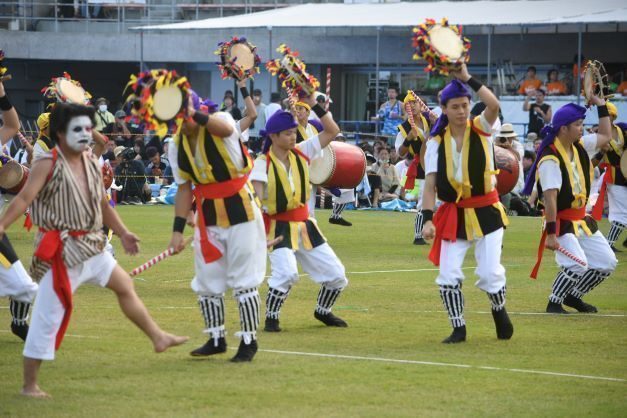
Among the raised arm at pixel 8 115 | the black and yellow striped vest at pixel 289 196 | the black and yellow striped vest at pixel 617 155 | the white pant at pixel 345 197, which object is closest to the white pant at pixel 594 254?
the black and yellow striped vest at pixel 289 196

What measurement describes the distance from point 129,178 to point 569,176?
62.8ft

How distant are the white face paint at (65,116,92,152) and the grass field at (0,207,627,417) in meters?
1.68

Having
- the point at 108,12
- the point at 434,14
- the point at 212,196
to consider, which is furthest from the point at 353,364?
the point at 108,12

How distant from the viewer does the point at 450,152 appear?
10750 millimetres

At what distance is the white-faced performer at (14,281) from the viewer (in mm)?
10352

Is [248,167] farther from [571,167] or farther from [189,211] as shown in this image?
[571,167]

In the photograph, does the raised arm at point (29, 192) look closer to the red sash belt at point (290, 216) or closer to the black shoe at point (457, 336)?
the red sash belt at point (290, 216)

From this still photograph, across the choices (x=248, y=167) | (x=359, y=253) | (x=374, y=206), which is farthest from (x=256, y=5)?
(x=248, y=167)

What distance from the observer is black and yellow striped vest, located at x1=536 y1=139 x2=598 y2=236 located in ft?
39.6

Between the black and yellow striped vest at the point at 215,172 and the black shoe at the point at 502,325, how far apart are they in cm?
253

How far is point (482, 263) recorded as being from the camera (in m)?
10.7

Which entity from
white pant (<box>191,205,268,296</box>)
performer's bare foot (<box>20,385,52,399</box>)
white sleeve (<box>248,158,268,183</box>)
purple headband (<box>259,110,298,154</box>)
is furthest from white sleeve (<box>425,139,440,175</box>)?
performer's bare foot (<box>20,385,52,399</box>)

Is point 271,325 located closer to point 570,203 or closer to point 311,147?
point 311,147

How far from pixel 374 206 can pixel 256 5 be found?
11.9m
